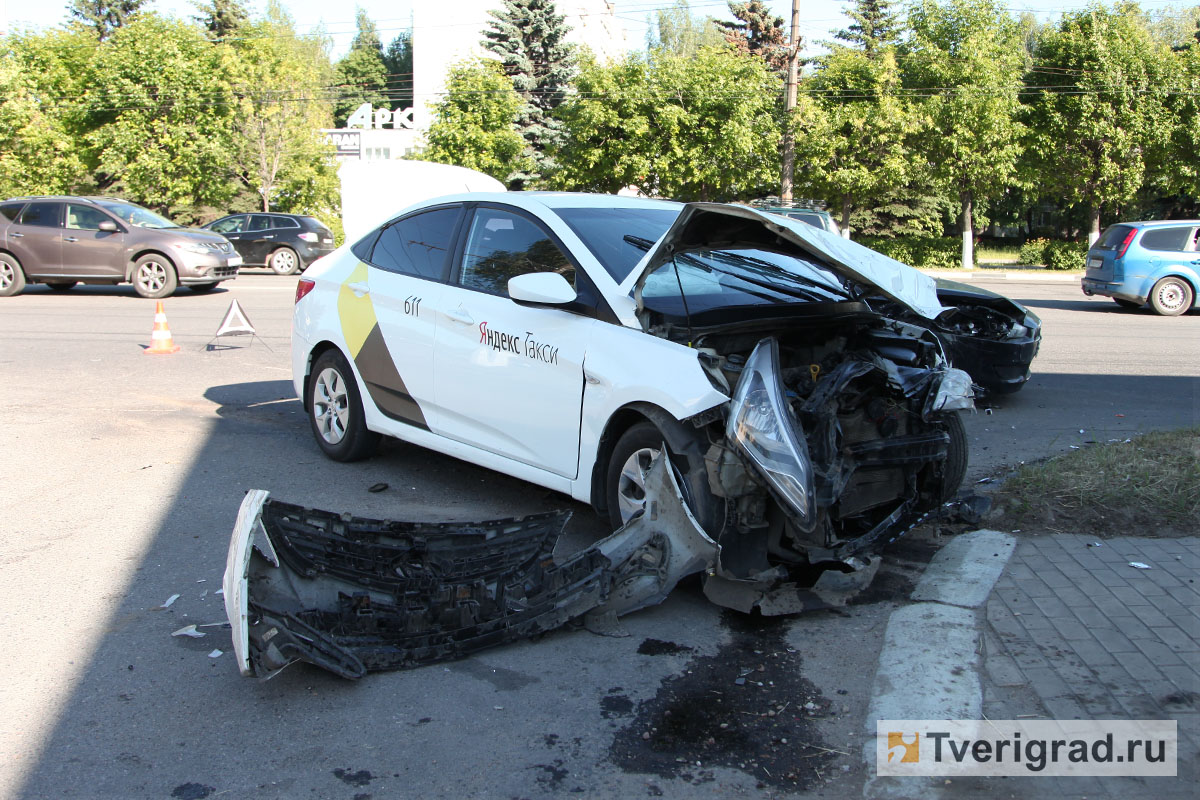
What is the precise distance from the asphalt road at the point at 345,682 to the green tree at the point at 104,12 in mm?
52057

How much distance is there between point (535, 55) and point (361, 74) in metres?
64.3

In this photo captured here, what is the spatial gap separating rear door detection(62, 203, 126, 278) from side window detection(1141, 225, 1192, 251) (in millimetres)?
17149

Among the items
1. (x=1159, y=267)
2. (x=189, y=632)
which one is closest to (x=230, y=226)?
(x=1159, y=267)

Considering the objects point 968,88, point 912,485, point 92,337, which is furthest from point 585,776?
point 968,88

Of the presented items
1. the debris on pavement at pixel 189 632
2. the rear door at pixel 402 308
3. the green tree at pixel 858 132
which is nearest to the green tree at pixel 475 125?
the green tree at pixel 858 132

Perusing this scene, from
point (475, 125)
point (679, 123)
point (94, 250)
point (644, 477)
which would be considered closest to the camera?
point (644, 477)

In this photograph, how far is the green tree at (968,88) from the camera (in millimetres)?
29172

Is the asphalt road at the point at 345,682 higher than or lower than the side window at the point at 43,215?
lower

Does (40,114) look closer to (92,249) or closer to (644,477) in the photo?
(92,249)

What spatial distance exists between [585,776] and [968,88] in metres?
30.0

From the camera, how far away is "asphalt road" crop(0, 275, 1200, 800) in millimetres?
3039

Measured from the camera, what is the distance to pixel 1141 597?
4.27m

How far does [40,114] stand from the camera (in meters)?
32.7

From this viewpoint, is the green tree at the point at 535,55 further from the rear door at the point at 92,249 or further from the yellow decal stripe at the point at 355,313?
the yellow decal stripe at the point at 355,313
